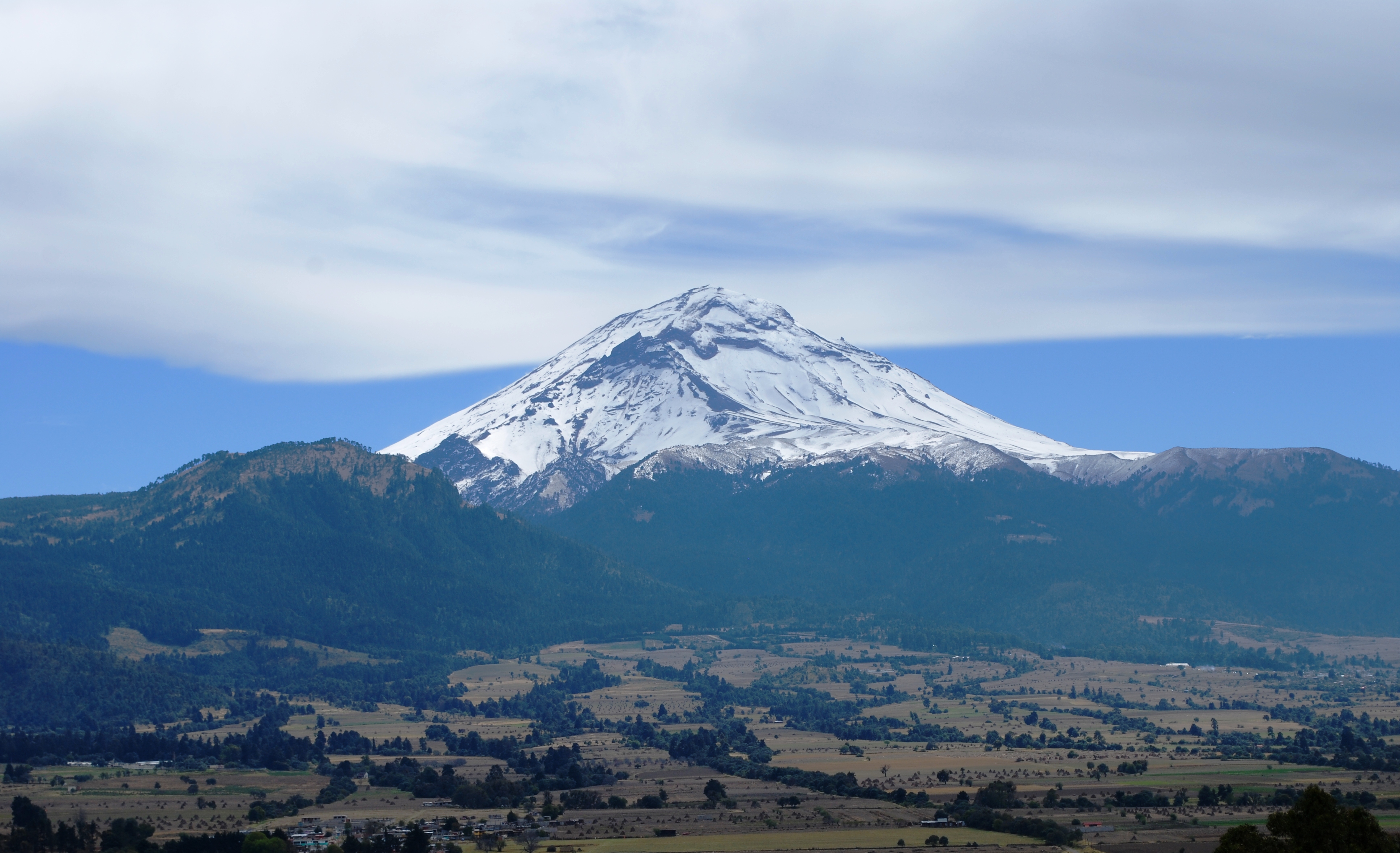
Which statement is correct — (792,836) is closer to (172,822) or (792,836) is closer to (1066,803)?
(1066,803)

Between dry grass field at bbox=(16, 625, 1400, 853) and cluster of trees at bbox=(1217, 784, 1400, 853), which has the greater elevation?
cluster of trees at bbox=(1217, 784, 1400, 853)

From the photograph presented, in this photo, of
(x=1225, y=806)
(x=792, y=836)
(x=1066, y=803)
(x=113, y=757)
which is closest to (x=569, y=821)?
(x=792, y=836)

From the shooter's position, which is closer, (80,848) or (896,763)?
(80,848)

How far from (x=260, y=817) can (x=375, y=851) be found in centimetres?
2312

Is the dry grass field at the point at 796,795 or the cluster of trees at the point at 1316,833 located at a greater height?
the cluster of trees at the point at 1316,833

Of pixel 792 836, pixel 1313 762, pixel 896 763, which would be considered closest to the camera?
pixel 792 836

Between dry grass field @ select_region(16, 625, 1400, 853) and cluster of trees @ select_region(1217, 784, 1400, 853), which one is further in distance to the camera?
dry grass field @ select_region(16, 625, 1400, 853)

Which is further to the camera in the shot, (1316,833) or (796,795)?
(796,795)

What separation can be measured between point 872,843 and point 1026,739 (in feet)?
262

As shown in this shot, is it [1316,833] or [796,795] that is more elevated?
[1316,833]

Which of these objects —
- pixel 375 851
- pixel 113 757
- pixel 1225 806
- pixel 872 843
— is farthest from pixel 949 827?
pixel 113 757

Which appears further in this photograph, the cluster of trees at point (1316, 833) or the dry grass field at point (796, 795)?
the dry grass field at point (796, 795)

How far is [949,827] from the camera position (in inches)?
4781

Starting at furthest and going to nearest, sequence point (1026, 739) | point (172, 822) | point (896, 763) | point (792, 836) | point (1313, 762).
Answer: point (1026, 739) → point (896, 763) → point (1313, 762) → point (172, 822) → point (792, 836)
